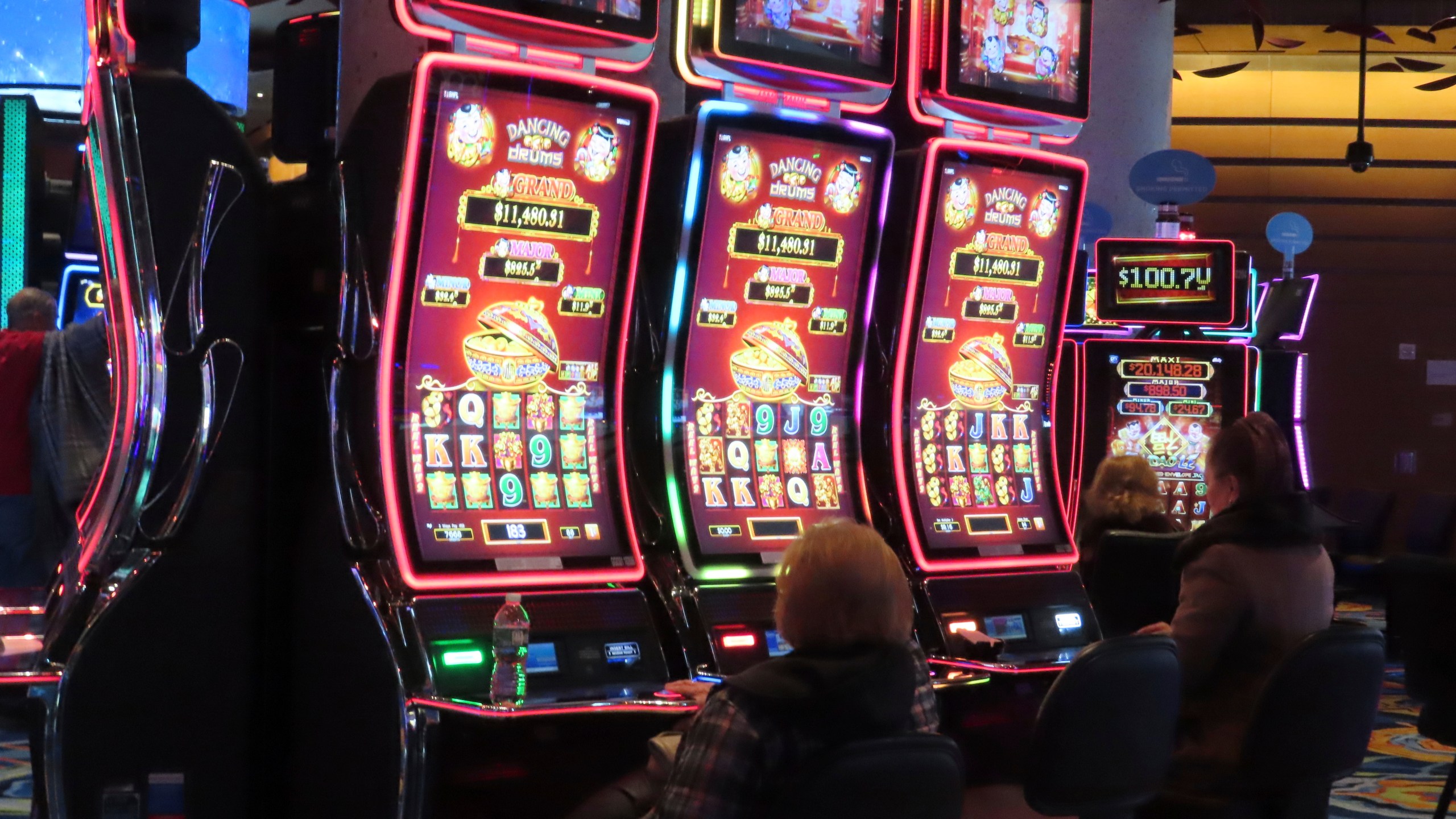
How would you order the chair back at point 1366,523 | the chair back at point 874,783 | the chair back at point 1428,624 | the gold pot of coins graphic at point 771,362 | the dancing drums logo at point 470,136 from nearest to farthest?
the chair back at point 874,783 → the dancing drums logo at point 470,136 → the gold pot of coins graphic at point 771,362 → the chair back at point 1428,624 → the chair back at point 1366,523

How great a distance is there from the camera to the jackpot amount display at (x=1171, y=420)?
9031 millimetres

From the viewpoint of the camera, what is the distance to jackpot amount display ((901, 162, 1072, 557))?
14.4 ft

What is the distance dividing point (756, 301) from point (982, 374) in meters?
0.85

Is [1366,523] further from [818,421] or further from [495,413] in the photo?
[495,413]

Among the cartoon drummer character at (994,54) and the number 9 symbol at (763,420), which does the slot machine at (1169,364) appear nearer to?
the cartoon drummer character at (994,54)

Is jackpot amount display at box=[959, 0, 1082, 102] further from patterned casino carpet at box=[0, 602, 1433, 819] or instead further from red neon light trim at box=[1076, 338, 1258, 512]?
red neon light trim at box=[1076, 338, 1258, 512]

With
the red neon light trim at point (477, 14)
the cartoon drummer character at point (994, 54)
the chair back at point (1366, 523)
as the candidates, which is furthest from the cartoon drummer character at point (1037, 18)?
the chair back at point (1366, 523)

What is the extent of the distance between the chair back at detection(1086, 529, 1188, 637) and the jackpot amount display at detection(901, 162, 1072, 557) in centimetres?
94

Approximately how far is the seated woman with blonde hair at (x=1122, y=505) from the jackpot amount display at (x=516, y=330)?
2.65 m

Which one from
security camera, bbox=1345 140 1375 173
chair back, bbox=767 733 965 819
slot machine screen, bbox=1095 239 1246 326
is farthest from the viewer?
security camera, bbox=1345 140 1375 173

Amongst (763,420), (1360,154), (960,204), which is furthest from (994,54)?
(1360,154)

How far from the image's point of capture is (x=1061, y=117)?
470cm

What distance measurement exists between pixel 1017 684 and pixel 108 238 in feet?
8.84

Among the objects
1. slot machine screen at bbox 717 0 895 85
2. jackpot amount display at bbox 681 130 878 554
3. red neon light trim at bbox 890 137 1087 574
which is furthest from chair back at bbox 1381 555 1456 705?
slot machine screen at bbox 717 0 895 85
